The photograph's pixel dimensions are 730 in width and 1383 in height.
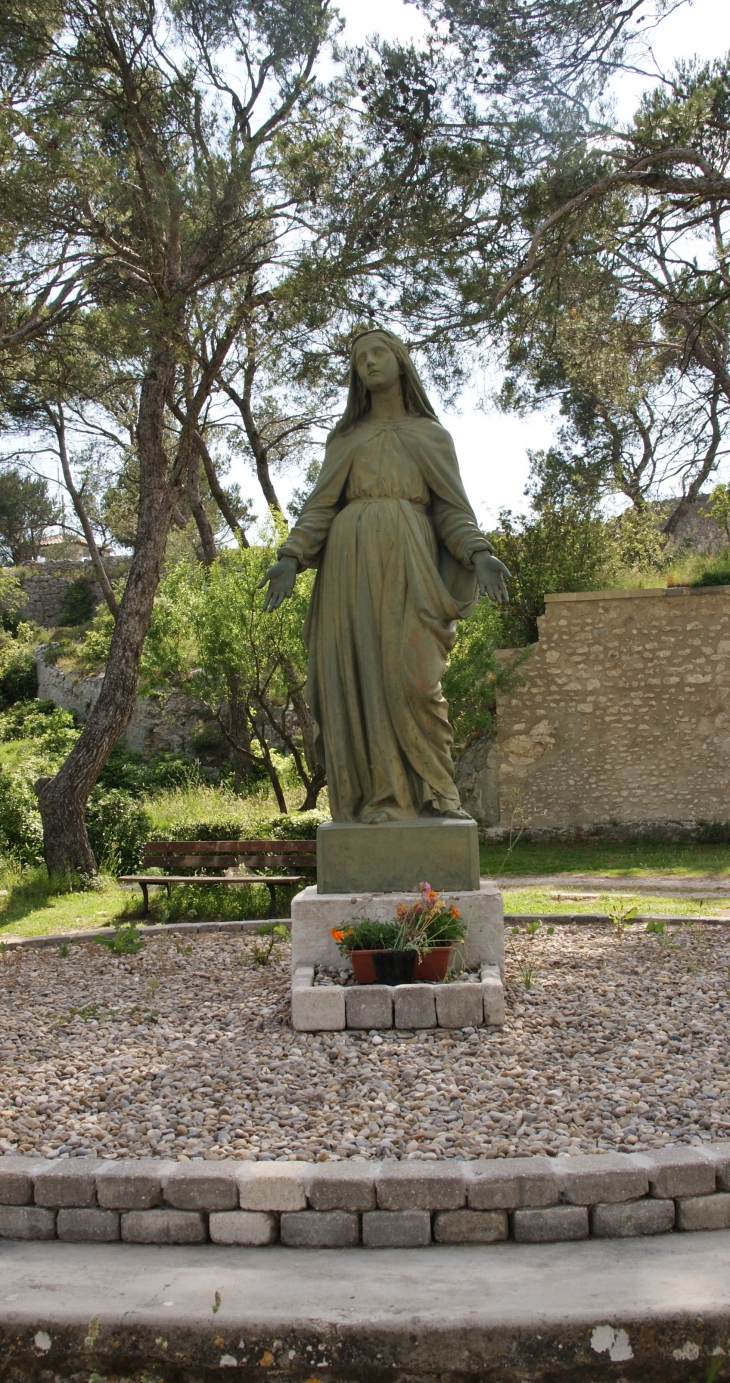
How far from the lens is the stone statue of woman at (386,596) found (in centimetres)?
467

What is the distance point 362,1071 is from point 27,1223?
3.80 feet

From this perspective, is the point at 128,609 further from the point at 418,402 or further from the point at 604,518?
the point at 604,518

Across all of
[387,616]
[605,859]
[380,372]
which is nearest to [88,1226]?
[387,616]

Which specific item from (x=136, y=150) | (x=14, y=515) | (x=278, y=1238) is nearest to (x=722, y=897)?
(x=278, y=1238)

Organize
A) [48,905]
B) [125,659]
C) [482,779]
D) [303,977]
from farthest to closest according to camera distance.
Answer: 1. [482,779]
2. [125,659]
3. [48,905]
4. [303,977]

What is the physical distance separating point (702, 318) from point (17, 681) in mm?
18336

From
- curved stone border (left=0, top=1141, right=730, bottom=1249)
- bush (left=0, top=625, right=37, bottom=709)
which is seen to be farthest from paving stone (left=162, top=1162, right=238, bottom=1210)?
bush (left=0, top=625, right=37, bottom=709)

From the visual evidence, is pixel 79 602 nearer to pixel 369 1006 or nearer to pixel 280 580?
pixel 280 580

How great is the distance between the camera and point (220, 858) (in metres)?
8.25

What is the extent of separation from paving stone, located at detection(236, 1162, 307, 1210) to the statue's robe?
2.08m

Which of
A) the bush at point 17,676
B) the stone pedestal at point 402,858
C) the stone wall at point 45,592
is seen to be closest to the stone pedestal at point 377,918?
the stone pedestal at point 402,858

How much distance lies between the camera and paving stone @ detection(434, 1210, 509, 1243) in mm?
2549

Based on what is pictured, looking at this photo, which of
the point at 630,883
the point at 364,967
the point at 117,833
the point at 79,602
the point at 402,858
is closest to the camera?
the point at 364,967

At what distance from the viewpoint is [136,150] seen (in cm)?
938
